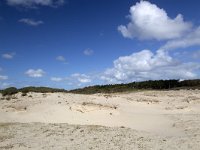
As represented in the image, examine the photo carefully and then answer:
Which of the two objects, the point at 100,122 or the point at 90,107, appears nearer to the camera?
the point at 100,122

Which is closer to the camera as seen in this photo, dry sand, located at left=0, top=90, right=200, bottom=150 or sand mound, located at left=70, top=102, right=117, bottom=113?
dry sand, located at left=0, top=90, right=200, bottom=150

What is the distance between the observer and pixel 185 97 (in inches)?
1329

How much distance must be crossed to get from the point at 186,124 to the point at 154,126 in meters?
2.10

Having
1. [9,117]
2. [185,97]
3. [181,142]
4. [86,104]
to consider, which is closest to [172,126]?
[181,142]

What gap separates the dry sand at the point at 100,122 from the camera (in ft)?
51.1

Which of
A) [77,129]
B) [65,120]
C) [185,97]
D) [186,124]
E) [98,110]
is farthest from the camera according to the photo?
[185,97]

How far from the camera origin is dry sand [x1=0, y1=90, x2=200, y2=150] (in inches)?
613

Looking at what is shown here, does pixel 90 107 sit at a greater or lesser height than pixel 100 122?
greater

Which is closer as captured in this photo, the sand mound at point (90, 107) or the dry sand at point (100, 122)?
the dry sand at point (100, 122)

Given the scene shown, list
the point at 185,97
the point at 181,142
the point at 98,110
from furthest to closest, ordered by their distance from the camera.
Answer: the point at 185,97, the point at 98,110, the point at 181,142

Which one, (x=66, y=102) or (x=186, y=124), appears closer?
(x=186, y=124)

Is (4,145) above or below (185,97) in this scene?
below

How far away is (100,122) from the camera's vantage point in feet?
76.5

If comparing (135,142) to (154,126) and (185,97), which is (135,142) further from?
(185,97)
